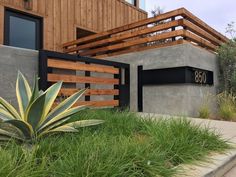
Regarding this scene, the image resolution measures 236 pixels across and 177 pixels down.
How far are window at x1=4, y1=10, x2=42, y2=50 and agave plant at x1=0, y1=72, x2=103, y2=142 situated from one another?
5.47 metres

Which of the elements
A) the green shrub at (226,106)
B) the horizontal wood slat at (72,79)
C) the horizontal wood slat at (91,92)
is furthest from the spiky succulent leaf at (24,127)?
the green shrub at (226,106)

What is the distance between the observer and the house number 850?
8.16 metres

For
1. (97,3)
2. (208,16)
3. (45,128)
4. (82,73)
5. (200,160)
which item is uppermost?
(208,16)

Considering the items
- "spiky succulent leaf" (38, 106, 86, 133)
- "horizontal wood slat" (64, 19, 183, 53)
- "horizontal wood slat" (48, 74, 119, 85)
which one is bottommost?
"spiky succulent leaf" (38, 106, 86, 133)

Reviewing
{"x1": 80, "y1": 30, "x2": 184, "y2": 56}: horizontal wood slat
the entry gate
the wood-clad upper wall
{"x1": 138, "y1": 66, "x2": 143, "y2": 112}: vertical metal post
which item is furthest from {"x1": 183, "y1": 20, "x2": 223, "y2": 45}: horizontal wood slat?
the wood-clad upper wall

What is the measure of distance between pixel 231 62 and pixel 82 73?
5.00m

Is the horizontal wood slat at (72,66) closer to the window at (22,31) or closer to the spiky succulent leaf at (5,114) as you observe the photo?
the spiky succulent leaf at (5,114)

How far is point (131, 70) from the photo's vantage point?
8953mm

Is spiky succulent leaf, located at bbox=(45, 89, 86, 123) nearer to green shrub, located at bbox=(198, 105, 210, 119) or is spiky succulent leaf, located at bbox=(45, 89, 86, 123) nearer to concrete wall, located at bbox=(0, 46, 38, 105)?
concrete wall, located at bbox=(0, 46, 38, 105)

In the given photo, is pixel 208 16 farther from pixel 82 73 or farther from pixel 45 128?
pixel 45 128

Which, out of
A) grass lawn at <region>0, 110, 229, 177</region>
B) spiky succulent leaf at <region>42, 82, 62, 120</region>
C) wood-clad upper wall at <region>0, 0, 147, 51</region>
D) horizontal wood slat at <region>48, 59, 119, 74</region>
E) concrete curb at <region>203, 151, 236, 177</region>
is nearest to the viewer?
grass lawn at <region>0, 110, 229, 177</region>

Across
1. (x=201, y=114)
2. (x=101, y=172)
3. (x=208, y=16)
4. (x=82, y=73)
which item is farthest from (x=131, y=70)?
(x=208, y=16)

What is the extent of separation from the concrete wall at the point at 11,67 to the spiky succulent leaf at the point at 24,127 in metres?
2.44

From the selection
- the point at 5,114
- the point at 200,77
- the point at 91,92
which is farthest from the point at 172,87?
the point at 5,114
